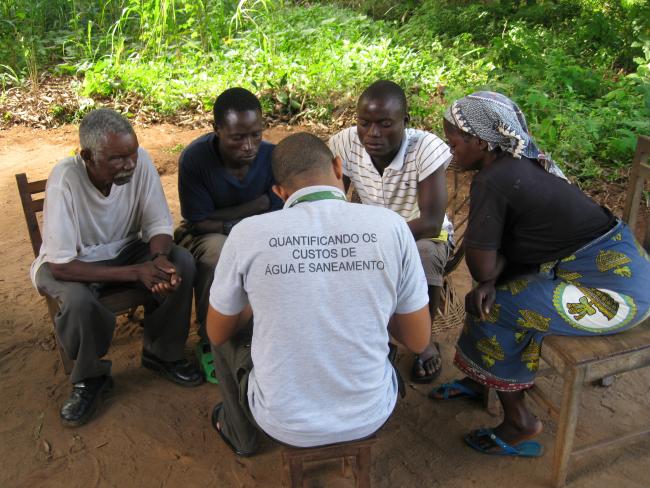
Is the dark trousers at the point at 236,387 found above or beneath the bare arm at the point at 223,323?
beneath

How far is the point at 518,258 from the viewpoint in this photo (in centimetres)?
253

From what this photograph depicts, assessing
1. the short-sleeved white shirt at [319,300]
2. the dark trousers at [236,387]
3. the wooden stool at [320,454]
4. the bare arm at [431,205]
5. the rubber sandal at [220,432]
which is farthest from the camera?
the bare arm at [431,205]

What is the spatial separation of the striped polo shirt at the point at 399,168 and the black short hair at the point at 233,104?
58cm

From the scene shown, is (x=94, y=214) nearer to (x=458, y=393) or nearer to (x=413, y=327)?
(x=413, y=327)

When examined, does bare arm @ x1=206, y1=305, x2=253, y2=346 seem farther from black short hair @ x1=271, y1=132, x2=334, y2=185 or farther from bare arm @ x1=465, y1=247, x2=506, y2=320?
bare arm @ x1=465, y1=247, x2=506, y2=320

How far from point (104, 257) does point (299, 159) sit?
5.38 feet

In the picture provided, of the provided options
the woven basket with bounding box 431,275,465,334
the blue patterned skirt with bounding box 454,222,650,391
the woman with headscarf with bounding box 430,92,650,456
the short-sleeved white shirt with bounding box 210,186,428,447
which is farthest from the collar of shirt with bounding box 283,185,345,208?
the woven basket with bounding box 431,275,465,334

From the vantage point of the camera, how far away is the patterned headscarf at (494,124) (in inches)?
91.2

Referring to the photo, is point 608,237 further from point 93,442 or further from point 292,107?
point 292,107

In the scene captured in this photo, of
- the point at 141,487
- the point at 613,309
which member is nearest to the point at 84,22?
the point at 141,487

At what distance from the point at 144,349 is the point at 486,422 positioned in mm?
1810

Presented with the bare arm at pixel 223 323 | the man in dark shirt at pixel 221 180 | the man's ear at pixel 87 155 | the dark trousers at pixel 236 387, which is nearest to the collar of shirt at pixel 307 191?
the bare arm at pixel 223 323

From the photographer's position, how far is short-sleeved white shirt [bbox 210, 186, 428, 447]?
5.64 ft

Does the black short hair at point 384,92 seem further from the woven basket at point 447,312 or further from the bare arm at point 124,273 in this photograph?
the bare arm at point 124,273
